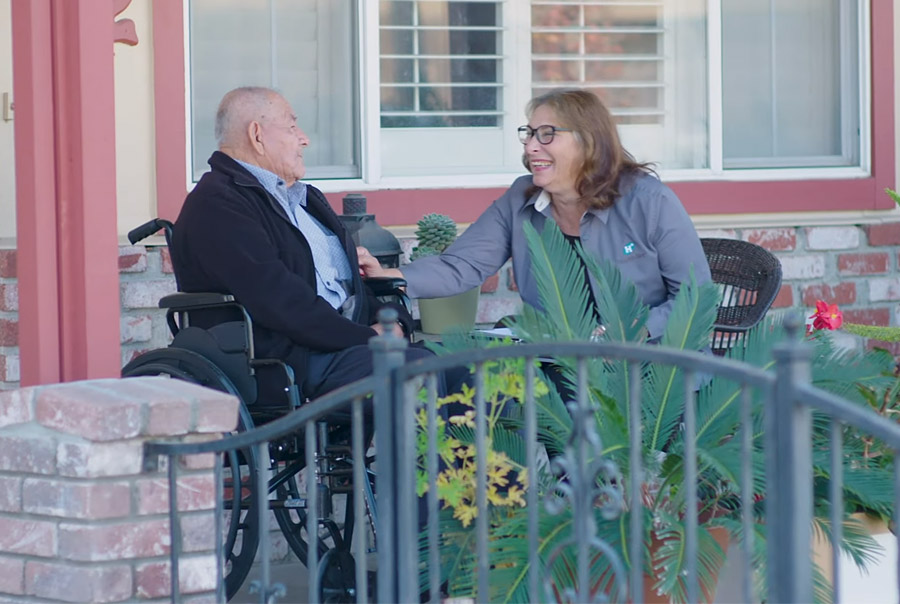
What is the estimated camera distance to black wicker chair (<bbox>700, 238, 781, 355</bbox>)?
370 centimetres

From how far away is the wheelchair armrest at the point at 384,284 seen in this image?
3.64m

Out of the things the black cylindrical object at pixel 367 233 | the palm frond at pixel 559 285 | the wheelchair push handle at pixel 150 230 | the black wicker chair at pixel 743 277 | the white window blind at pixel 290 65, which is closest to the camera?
the palm frond at pixel 559 285

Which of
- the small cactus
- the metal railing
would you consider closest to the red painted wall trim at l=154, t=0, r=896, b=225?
the small cactus

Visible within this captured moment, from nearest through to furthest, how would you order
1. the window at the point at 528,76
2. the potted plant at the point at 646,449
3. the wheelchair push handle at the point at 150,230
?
the potted plant at the point at 646,449 → the wheelchair push handle at the point at 150,230 → the window at the point at 528,76

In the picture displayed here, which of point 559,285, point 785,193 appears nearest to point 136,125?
point 559,285

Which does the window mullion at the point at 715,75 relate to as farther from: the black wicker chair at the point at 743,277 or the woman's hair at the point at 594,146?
the woman's hair at the point at 594,146

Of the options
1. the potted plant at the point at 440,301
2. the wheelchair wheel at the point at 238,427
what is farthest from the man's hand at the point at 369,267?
the wheelchair wheel at the point at 238,427

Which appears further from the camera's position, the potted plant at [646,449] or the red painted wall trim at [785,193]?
the red painted wall trim at [785,193]

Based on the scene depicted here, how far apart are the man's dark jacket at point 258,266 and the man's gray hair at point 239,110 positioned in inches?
6.8

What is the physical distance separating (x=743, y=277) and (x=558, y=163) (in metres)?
0.67

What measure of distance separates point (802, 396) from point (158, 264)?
2.66m

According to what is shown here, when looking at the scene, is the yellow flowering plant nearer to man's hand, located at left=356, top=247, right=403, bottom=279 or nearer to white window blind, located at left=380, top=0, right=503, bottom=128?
man's hand, located at left=356, top=247, right=403, bottom=279

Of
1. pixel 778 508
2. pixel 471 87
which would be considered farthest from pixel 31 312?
pixel 471 87

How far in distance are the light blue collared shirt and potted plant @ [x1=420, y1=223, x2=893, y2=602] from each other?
0.76 metres
